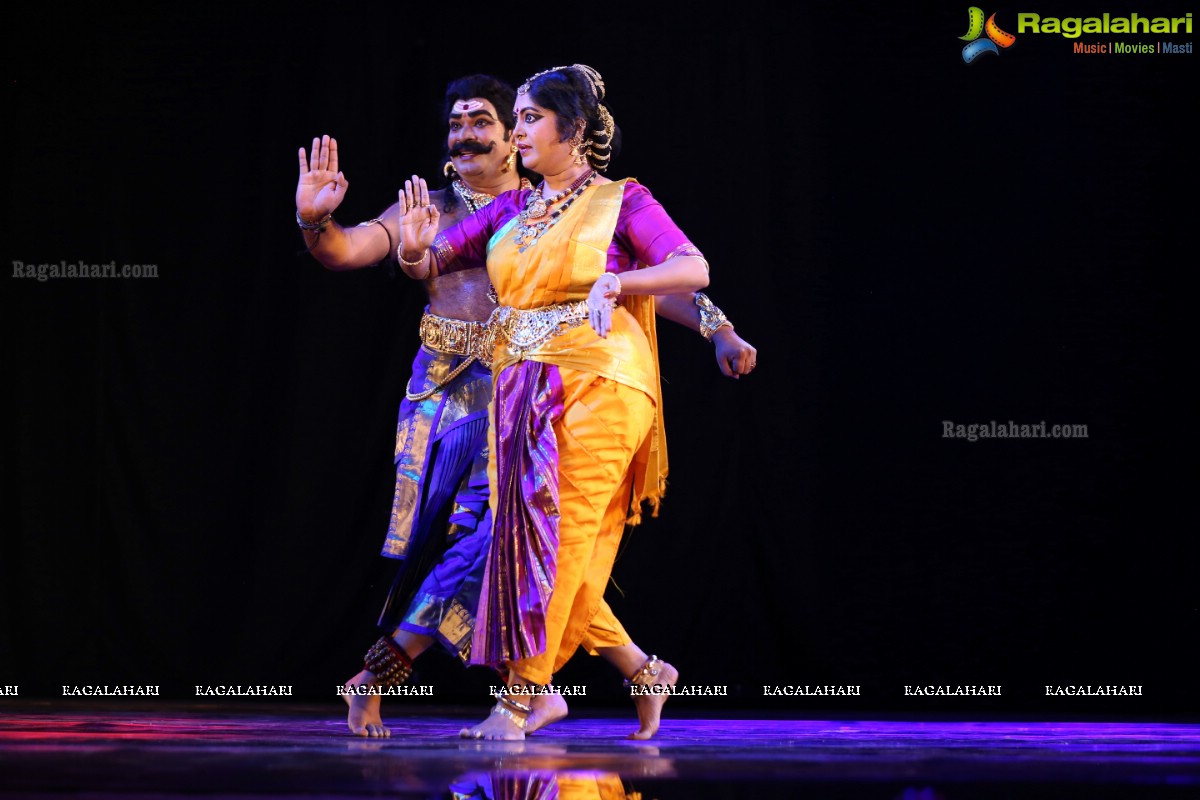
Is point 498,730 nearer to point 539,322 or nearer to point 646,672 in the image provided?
point 646,672

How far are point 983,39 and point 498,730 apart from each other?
9.76ft

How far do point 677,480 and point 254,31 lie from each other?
7.01ft

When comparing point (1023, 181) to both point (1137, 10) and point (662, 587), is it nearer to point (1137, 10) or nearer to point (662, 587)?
point (1137, 10)

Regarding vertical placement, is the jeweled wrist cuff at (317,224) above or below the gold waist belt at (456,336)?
above

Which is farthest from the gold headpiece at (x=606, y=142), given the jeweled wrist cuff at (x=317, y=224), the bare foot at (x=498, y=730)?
the bare foot at (x=498, y=730)

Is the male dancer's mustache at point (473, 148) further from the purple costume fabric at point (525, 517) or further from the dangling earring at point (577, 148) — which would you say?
the purple costume fabric at point (525, 517)

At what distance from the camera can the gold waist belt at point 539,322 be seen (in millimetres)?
3021

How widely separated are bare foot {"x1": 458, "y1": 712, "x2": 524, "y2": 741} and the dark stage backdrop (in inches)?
64.4

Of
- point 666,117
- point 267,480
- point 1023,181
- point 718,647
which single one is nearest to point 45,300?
point 267,480

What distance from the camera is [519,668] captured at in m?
2.91

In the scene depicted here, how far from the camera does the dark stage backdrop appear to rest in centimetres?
449

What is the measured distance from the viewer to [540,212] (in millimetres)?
3123

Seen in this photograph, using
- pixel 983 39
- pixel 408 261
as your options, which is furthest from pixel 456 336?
pixel 983 39

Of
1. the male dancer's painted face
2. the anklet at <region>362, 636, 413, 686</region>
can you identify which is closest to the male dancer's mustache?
the male dancer's painted face
